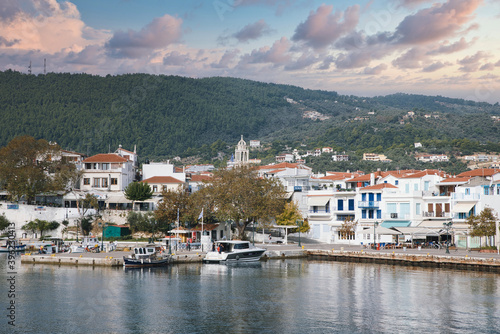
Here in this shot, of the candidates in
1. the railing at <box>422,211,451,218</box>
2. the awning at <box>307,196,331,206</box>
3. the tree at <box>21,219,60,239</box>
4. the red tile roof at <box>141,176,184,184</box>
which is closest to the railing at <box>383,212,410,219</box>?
the railing at <box>422,211,451,218</box>

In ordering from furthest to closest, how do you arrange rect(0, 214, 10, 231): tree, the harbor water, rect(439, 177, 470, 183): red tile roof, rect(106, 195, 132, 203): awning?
rect(106, 195, 132, 203): awning, rect(0, 214, 10, 231): tree, rect(439, 177, 470, 183): red tile roof, the harbor water

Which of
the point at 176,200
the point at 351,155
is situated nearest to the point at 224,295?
the point at 176,200

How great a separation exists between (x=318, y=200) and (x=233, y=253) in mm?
18839

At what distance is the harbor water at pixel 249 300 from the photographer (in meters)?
28.2

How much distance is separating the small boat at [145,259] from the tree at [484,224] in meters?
28.1

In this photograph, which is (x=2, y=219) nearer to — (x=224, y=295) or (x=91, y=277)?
(x=91, y=277)

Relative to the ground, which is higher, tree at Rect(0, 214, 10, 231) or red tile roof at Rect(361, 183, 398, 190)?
red tile roof at Rect(361, 183, 398, 190)

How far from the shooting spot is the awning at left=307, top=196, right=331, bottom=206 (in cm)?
6781

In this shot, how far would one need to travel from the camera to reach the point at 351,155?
19162 cm

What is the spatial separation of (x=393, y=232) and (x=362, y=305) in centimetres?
2507

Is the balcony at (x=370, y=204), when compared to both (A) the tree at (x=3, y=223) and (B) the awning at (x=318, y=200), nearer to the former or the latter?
(B) the awning at (x=318, y=200)

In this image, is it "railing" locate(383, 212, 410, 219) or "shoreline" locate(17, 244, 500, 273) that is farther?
"railing" locate(383, 212, 410, 219)

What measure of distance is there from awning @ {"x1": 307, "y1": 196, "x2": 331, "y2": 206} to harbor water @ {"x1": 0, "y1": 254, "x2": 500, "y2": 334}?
2051cm

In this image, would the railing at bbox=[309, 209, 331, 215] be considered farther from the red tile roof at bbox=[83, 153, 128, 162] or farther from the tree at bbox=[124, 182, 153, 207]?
the red tile roof at bbox=[83, 153, 128, 162]
